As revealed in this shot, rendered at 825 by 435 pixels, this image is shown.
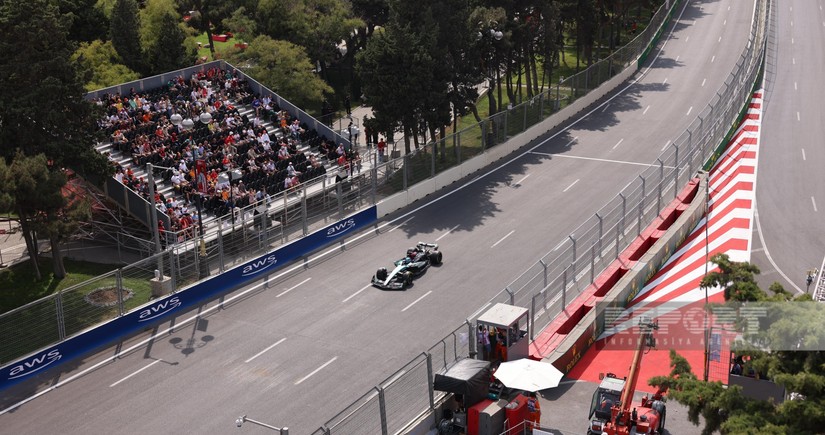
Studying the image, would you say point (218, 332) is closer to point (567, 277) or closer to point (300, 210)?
point (300, 210)

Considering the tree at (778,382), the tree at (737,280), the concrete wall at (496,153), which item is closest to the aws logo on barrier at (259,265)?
the concrete wall at (496,153)

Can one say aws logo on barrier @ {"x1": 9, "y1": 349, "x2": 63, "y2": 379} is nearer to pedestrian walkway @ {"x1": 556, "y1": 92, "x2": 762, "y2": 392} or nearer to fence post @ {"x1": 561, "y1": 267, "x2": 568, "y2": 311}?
pedestrian walkway @ {"x1": 556, "y1": 92, "x2": 762, "y2": 392}

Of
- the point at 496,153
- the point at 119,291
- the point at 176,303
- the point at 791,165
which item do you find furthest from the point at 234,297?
the point at 791,165

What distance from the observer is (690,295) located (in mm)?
32562

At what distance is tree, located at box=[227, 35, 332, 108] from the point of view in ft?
174

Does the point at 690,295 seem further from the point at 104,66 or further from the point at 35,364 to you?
the point at 104,66

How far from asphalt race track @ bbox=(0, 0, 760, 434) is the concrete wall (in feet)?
2.10

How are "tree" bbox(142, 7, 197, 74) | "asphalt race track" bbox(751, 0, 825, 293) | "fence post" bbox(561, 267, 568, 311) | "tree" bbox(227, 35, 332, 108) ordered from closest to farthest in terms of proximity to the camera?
"fence post" bbox(561, 267, 568, 311) → "asphalt race track" bbox(751, 0, 825, 293) → "tree" bbox(142, 7, 197, 74) → "tree" bbox(227, 35, 332, 108)

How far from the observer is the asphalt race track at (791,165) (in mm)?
36469

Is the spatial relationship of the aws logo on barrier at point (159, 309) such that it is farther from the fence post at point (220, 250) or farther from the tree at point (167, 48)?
the tree at point (167, 48)

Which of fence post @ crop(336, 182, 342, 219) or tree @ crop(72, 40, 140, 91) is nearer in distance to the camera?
fence post @ crop(336, 182, 342, 219)

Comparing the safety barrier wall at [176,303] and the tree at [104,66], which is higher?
the tree at [104,66]

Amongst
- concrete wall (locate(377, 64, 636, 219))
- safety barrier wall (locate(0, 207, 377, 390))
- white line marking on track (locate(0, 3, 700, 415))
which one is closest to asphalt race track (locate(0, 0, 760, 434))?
white line marking on track (locate(0, 3, 700, 415))

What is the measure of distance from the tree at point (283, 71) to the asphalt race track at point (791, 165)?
25798mm
